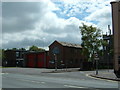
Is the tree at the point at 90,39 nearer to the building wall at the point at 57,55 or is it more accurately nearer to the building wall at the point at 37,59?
the building wall at the point at 57,55

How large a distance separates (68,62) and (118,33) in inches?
1384

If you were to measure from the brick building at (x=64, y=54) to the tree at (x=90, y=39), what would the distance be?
10217 millimetres

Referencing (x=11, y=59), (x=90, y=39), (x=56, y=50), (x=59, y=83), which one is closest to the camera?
(x=59, y=83)

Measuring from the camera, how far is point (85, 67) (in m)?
52.7

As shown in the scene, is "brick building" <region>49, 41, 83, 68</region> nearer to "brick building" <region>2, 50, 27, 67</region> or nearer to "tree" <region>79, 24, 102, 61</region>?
"tree" <region>79, 24, 102, 61</region>

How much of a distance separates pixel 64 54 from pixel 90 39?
1226 centimetres

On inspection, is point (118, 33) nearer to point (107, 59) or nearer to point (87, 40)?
point (87, 40)

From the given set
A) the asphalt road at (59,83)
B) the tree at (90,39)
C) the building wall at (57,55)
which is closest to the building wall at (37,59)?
the building wall at (57,55)

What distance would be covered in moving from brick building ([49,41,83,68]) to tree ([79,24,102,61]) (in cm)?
1022

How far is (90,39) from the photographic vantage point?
2292 inches

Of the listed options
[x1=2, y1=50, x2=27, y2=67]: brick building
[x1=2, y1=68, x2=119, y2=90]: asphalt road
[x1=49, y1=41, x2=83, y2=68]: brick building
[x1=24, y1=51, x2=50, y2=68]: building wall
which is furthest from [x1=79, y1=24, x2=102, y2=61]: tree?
[x1=2, y1=50, x2=27, y2=67]: brick building

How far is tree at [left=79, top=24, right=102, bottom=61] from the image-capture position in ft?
190

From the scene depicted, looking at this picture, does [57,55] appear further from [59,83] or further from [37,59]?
[59,83]

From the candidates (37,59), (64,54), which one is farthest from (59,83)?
(37,59)
